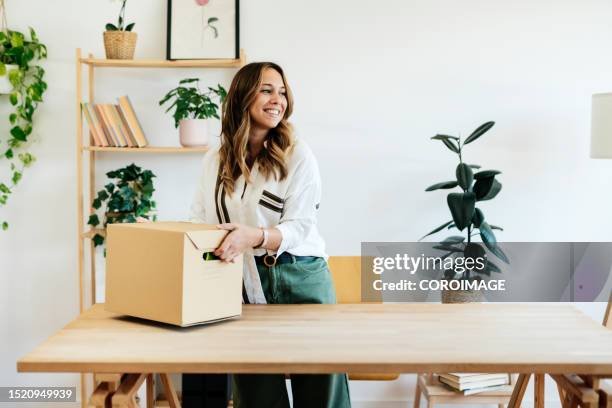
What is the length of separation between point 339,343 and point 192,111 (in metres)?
1.76

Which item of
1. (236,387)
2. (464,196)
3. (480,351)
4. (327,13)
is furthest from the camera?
(327,13)

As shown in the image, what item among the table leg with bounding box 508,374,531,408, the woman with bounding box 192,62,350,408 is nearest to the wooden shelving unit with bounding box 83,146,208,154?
the woman with bounding box 192,62,350,408

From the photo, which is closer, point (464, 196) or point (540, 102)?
point (464, 196)

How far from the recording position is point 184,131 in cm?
338

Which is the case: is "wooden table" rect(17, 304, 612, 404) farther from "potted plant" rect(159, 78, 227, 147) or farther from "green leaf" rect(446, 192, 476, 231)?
"potted plant" rect(159, 78, 227, 147)

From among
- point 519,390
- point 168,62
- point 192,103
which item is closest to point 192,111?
point 192,103

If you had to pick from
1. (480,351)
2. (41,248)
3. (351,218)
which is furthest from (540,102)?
(41,248)

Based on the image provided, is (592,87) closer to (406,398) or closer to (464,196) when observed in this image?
(464,196)

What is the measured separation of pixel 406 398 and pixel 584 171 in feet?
4.73

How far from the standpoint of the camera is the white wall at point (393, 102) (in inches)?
141

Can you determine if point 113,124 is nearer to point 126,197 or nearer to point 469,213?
point 126,197

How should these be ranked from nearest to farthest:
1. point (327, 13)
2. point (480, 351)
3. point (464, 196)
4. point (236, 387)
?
point (480, 351), point (236, 387), point (464, 196), point (327, 13)

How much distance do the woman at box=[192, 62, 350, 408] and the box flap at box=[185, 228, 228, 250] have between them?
0.20m

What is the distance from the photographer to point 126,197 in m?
3.35
